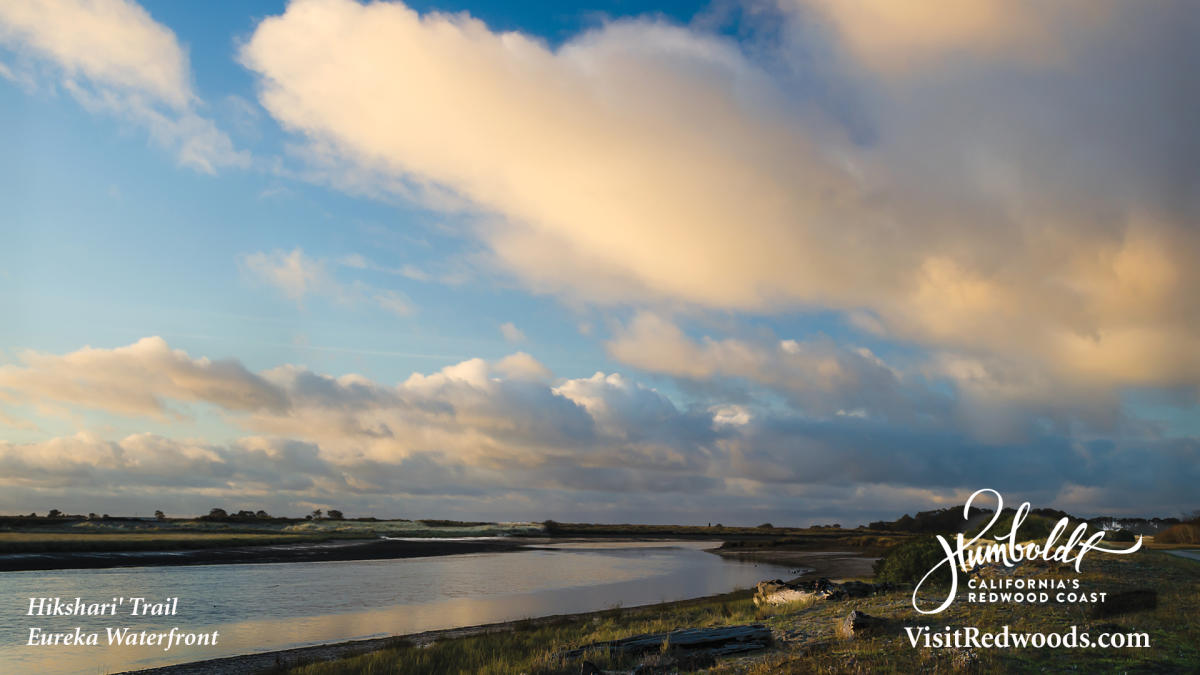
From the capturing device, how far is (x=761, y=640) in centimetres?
1833

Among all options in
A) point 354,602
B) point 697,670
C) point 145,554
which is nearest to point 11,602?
point 354,602

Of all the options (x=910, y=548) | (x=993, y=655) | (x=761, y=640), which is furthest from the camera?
(x=910, y=548)

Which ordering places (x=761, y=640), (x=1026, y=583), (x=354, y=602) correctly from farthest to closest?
(x=354, y=602) < (x=1026, y=583) < (x=761, y=640)

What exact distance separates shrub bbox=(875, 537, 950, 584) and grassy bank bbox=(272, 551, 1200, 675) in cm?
360

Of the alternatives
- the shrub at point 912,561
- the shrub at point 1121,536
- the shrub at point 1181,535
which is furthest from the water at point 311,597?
the shrub at point 1181,535

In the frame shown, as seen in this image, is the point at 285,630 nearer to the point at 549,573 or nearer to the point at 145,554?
the point at 549,573

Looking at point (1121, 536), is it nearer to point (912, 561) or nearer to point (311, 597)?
point (912, 561)

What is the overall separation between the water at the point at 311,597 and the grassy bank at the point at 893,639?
818 centimetres

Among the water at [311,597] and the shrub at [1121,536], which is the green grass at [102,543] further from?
the shrub at [1121,536]

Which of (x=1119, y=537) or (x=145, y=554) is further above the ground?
(x=1119, y=537)

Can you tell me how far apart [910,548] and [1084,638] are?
13.0 m

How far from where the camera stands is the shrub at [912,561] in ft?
91.2

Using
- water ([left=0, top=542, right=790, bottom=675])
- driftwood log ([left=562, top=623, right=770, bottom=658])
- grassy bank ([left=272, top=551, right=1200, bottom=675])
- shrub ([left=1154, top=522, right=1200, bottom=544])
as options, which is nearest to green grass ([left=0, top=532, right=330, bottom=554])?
water ([left=0, top=542, right=790, bottom=675])

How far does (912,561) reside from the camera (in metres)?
28.4
